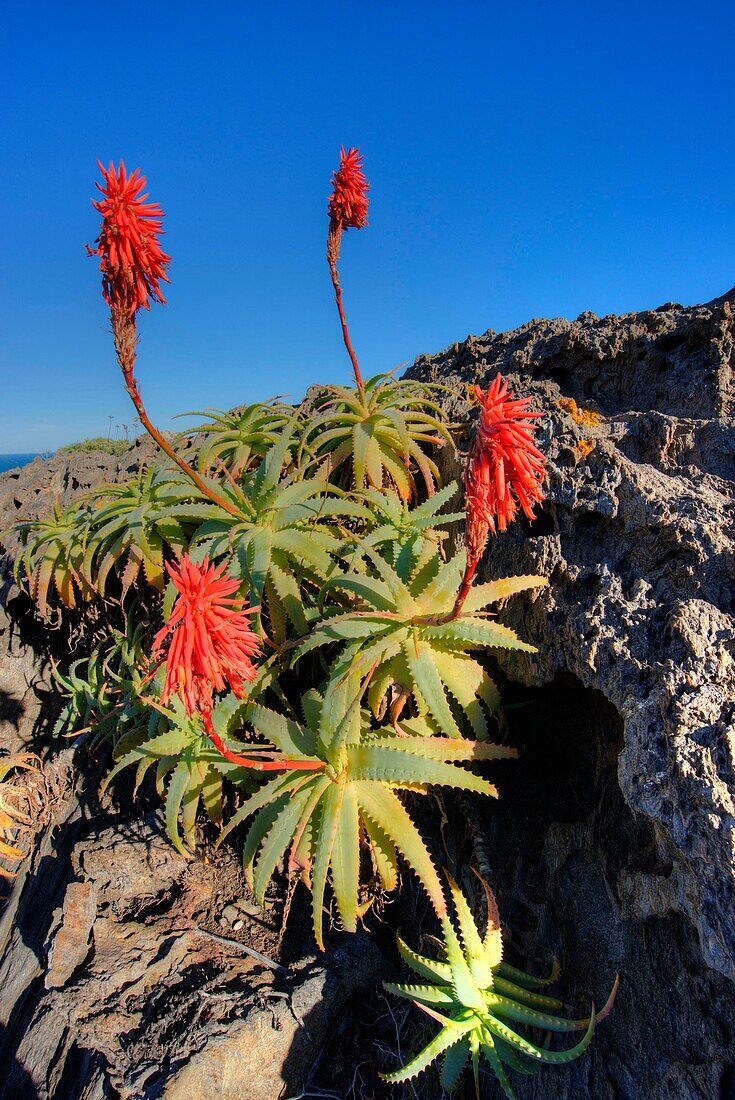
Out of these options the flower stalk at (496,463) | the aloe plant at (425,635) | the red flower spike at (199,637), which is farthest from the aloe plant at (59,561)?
the flower stalk at (496,463)

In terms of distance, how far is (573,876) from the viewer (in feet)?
9.05

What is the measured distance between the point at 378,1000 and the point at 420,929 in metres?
0.37

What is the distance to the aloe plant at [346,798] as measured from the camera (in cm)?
246

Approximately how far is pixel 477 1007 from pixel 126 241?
3.28 metres

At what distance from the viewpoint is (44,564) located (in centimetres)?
418

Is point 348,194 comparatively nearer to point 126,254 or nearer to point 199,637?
point 126,254

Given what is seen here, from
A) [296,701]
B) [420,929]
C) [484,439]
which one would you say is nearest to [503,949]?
[420,929]

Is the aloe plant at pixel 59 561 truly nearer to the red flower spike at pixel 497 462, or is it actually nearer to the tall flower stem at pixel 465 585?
the tall flower stem at pixel 465 585

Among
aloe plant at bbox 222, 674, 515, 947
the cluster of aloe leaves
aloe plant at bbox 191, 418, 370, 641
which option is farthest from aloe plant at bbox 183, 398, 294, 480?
aloe plant at bbox 222, 674, 515, 947

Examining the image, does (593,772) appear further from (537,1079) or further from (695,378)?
(695,378)

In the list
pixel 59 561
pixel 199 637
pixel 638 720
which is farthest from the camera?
pixel 59 561

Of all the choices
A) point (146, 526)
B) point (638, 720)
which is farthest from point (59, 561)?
point (638, 720)

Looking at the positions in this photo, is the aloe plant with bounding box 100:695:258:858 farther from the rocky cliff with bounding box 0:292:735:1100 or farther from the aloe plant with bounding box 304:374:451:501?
the aloe plant with bounding box 304:374:451:501

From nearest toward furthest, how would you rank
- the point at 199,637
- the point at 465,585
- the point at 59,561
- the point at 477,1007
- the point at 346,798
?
the point at 199,637, the point at 465,585, the point at 477,1007, the point at 346,798, the point at 59,561
